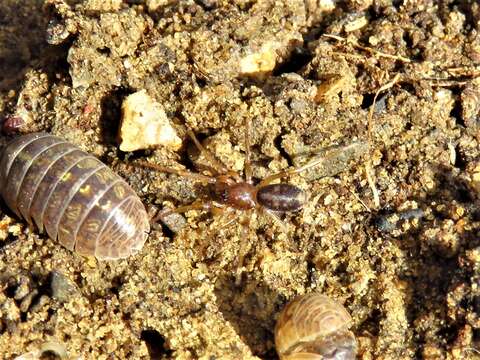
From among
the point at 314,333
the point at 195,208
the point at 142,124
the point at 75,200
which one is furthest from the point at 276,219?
the point at 75,200

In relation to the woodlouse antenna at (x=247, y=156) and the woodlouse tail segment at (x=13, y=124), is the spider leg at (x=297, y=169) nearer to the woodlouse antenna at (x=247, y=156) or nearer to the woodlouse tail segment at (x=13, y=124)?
the woodlouse antenna at (x=247, y=156)

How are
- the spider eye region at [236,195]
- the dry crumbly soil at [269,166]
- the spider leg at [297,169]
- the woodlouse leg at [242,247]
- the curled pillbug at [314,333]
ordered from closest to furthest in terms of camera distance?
the curled pillbug at [314,333]
the dry crumbly soil at [269,166]
the woodlouse leg at [242,247]
the spider leg at [297,169]
the spider eye region at [236,195]

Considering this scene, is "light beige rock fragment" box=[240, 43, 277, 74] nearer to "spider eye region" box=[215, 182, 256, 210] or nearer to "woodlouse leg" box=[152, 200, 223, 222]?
"spider eye region" box=[215, 182, 256, 210]

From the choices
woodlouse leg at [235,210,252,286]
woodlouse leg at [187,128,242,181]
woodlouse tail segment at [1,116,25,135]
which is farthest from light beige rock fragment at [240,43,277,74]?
woodlouse tail segment at [1,116,25,135]

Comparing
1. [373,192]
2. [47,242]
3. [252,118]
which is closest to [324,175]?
[373,192]

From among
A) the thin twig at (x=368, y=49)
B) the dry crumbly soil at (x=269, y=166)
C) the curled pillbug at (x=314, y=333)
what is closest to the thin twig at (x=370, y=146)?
the dry crumbly soil at (x=269, y=166)

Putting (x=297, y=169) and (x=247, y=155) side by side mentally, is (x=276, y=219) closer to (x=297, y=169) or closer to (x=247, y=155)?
(x=297, y=169)
